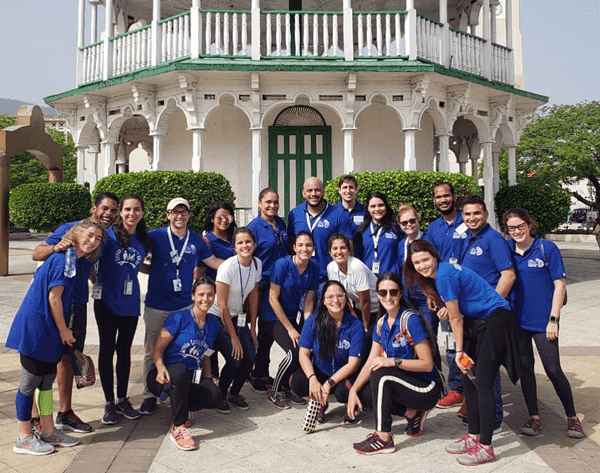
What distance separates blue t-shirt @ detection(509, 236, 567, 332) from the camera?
4715mm

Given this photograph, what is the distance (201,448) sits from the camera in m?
4.44

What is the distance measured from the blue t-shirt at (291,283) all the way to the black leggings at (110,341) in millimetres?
1382

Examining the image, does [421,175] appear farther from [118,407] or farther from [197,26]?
[118,407]

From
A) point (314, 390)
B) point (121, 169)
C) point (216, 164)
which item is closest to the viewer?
point (314, 390)

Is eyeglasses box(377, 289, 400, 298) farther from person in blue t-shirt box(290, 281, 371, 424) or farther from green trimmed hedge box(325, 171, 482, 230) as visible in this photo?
green trimmed hedge box(325, 171, 482, 230)

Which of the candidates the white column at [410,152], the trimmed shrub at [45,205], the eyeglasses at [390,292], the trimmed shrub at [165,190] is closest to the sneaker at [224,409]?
the eyeglasses at [390,292]

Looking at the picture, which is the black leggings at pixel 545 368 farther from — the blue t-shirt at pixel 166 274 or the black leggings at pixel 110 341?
the black leggings at pixel 110 341

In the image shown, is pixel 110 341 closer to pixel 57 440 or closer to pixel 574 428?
pixel 57 440

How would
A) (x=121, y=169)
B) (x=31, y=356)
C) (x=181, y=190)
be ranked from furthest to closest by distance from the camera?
(x=121, y=169) < (x=181, y=190) < (x=31, y=356)

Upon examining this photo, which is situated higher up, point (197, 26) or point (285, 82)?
point (197, 26)

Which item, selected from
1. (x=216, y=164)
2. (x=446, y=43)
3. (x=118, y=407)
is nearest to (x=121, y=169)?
(x=216, y=164)

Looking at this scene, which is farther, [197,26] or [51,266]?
[197,26]

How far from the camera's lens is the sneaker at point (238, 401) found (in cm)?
539

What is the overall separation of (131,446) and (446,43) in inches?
531
